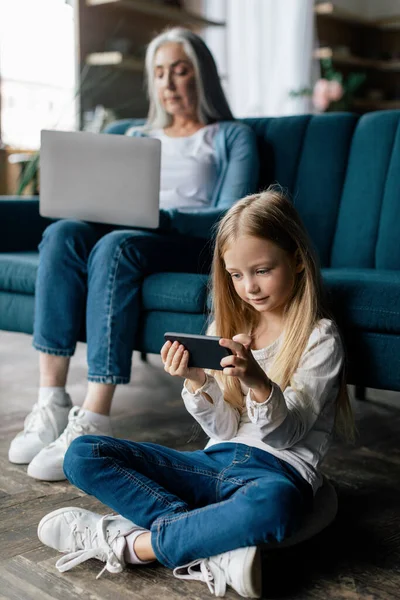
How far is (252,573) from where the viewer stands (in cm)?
105

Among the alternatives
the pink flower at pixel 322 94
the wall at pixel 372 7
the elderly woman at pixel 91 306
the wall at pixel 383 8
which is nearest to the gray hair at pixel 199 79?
the elderly woman at pixel 91 306

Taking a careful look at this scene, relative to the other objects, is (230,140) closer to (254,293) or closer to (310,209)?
(310,209)

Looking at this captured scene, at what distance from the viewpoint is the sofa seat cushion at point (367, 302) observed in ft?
4.67

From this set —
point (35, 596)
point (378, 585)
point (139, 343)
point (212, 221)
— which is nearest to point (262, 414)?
Answer: point (378, 585)

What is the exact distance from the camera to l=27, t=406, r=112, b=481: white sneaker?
60.0 inches

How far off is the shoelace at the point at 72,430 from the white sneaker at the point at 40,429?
0.07 meters

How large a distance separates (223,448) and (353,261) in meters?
0.91

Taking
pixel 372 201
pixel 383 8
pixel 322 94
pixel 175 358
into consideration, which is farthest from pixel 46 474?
pixel 383 8

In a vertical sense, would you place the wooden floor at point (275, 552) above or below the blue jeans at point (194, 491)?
below

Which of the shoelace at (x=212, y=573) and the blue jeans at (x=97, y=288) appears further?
the blue jeans at (x=97, y=288)

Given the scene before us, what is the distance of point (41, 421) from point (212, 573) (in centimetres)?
68

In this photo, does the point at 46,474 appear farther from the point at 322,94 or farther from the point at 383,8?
the point at 383,8

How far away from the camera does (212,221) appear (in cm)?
190

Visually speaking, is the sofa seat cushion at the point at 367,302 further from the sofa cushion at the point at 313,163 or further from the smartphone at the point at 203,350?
the sofa cushion at the point at 313,163
